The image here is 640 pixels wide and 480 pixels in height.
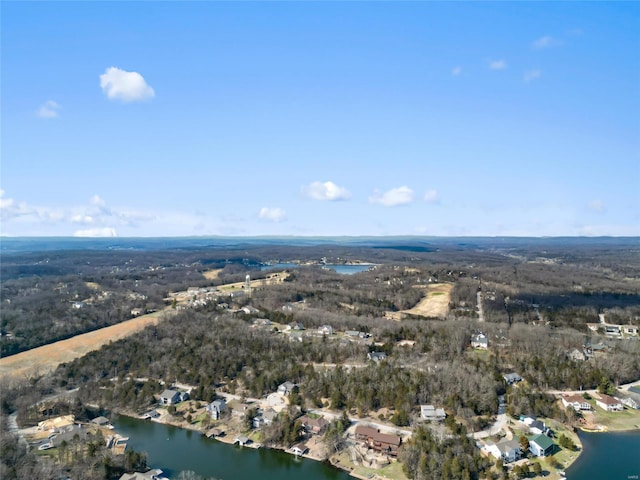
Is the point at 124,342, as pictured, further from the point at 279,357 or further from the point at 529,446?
the point at 529,446

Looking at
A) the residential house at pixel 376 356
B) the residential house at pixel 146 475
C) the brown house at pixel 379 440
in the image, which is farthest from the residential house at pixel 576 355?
the residential house at pixel 146 475

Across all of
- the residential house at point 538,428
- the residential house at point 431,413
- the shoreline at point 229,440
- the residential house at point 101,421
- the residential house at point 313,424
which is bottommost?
the shoreline at point 229,440

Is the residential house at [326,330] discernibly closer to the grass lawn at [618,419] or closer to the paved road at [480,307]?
the paved road at [480,307]

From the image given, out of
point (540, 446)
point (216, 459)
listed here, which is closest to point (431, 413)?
point (540, 446)

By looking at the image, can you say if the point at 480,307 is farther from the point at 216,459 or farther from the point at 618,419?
the point at 216,459

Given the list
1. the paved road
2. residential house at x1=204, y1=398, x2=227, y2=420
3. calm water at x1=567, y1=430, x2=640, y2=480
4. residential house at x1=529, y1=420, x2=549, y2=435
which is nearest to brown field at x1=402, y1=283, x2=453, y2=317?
the paved road
